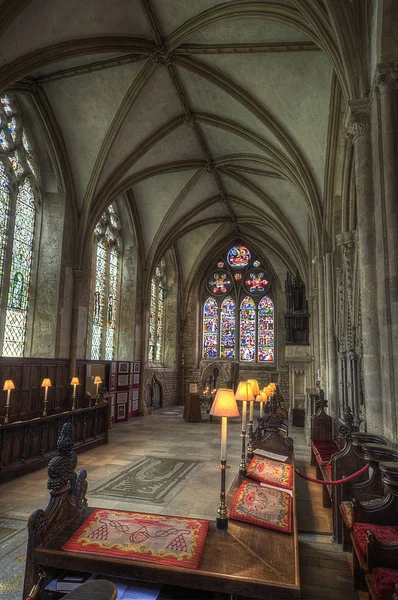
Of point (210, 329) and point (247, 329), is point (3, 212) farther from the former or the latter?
point (247, 329)

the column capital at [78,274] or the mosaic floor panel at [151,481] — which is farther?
the column capital at [78,274]

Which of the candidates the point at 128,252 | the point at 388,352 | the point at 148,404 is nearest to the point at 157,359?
the point at 148,404

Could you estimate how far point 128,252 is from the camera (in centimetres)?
1606

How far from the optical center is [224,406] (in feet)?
10.6

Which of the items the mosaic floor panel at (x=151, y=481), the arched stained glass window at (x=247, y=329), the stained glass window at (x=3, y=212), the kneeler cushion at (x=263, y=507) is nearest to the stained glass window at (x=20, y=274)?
the stained glass window at (x=3, y=212)

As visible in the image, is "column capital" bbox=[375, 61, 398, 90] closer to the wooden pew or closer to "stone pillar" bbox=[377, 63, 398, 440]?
"stone pillar" bbox=[377, 63, 398, 440]

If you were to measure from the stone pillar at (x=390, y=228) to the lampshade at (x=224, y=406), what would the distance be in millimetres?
Answer: 2255

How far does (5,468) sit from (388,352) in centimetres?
599

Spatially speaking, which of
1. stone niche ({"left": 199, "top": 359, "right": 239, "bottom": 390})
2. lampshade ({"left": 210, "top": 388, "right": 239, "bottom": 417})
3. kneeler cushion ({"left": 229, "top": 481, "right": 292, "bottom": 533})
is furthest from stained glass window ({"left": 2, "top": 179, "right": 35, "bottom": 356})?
kneeler cushion ({"left": 229, "top": 481, "right": 292, "bottom": 533})

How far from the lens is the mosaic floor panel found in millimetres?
5582

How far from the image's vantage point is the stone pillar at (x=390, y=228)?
14.7ft

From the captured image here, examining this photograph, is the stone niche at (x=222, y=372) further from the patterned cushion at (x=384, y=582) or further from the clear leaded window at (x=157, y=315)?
the patterned cushion at (x=384, y=582)

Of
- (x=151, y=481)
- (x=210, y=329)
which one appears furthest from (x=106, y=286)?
(x=151, y=481)

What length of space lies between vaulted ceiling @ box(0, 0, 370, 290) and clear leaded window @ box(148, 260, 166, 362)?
16.7 feet
